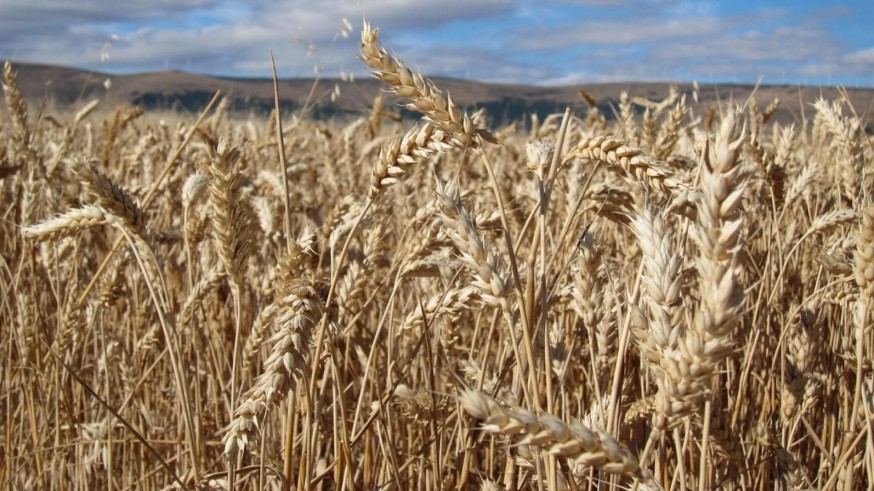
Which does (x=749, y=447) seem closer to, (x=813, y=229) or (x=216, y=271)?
(x=813, y=229)

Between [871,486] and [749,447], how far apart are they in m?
0.55

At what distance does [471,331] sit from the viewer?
8.49ft

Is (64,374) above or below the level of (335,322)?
below

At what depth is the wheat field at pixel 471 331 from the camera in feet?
→ 2.76

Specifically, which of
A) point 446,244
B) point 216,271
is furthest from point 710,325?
point 216,271

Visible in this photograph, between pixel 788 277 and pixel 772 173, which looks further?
pixel 788 277

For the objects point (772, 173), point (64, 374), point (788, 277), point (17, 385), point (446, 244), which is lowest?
point (17, 385)

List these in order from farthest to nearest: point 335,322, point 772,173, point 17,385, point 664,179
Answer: point 17,385, point 772,173, point 335,322, point 664,179

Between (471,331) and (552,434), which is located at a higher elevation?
(552,434)

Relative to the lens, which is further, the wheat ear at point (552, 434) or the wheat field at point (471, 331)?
the wheat field at point (471, 331)

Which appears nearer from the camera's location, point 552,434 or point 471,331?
point 552,434

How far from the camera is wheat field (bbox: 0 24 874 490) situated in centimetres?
84

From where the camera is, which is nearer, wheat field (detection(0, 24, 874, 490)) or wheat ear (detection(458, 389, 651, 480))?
wheat ear (detection(458, 389, 651, 480))

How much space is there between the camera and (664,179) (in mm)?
1058
